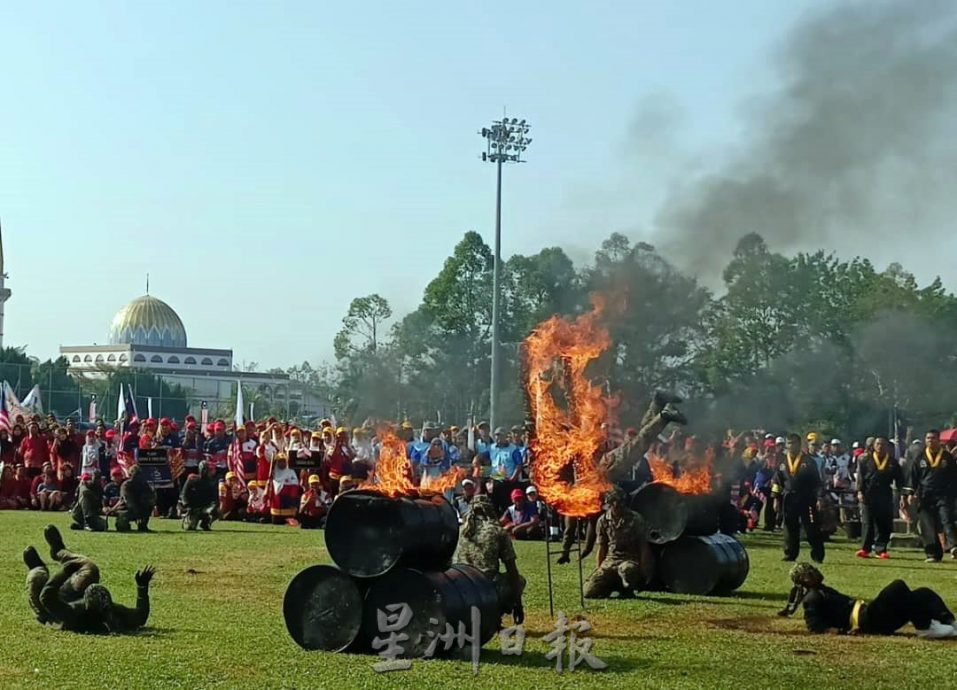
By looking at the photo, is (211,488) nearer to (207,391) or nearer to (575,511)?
(575,511)

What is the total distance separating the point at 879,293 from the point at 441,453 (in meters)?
16.7

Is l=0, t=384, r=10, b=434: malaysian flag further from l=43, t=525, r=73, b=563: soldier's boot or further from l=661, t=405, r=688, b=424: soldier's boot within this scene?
l=43, t=525, r=73, b=563: soldier's boot

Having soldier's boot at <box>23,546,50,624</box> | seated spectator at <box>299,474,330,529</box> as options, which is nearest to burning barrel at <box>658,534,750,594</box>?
soldier's boot at <box>23,546,50,624</box>

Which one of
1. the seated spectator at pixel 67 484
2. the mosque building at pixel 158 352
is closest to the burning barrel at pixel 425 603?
the seated spectator at pixel 67 484

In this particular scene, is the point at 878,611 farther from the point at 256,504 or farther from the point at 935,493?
the point at 256,504

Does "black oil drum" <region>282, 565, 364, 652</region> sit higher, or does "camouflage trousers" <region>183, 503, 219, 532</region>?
"camouflage trousers" <region>183, 503, 219, 532</region>

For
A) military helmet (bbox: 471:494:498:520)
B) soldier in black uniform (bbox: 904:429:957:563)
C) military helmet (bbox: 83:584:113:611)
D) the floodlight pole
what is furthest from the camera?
the floodlight pole

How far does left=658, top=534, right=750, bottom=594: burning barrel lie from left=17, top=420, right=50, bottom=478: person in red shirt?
62.4 feet

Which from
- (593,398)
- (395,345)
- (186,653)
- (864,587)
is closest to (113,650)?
(186,653)

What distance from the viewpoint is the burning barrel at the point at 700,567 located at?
1598 cm

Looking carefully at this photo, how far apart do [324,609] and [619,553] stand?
501 cm

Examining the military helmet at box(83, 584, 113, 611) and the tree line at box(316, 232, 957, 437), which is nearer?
the military helmet at box(83, 584, 113, 611)

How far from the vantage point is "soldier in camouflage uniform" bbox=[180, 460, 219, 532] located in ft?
80.2

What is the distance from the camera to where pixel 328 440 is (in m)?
27.6
